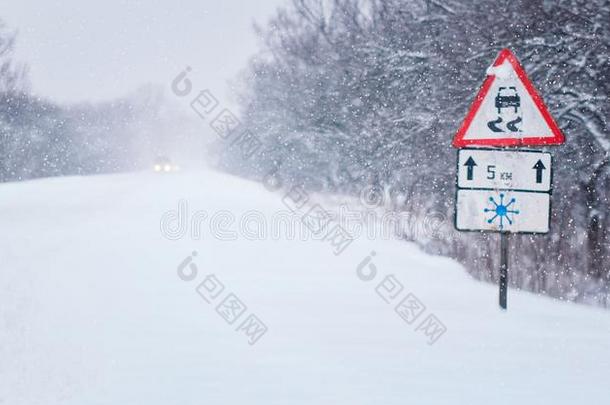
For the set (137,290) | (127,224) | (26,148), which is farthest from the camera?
(26,148)

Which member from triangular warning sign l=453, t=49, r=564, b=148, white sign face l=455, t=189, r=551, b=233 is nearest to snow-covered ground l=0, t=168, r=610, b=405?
white sign face l=455, t=189, r=551, b=233

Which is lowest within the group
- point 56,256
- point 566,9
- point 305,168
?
point 305,168

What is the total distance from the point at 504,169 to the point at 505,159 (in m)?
0.08

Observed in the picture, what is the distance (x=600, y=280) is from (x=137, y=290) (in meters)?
6.29

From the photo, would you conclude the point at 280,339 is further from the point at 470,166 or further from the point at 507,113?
the point at 507,113

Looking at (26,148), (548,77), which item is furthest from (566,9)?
(26,148)

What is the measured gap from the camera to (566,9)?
7883 millimetres

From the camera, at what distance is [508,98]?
4621 millimetres

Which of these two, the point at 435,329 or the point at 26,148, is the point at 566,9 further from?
the point at 26,148

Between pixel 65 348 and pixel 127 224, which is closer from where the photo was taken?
pixel 65 348

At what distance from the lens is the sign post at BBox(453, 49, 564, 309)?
4.58m

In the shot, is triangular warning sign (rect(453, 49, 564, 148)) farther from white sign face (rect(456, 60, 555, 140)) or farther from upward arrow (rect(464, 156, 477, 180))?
upward arrow (rect(464, 156, 477, 180))

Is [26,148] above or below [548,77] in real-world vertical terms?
below

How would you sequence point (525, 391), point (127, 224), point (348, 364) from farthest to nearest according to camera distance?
point (127, 224) < point (348, 364) < point (525, 391)
